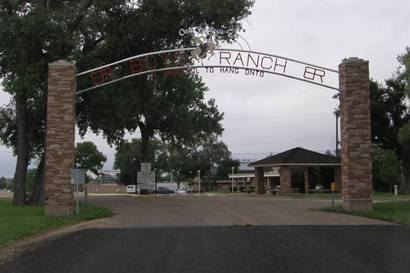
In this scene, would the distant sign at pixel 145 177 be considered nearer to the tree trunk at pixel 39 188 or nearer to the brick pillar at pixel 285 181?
the brick pillar at pixel 285 181

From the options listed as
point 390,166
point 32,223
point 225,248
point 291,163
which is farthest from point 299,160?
point 225,248

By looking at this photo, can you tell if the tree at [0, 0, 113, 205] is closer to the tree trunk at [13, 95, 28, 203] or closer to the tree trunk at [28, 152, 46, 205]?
the tree trunk at [13, 95, 28, 203]

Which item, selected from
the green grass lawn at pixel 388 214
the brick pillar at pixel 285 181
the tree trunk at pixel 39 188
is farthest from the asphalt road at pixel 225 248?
the brick pillar at pixel 285 181

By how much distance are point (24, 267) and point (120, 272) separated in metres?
2.04

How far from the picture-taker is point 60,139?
25375 millimetres

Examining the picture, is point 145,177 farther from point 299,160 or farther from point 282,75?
point 282,75

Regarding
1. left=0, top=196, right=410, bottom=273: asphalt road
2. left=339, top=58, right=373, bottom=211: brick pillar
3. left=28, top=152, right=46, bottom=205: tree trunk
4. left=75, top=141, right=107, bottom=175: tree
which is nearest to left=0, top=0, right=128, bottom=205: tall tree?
left=28, top=152, right=46, bottom=205: tree trunk

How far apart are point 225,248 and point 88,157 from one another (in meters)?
67.6

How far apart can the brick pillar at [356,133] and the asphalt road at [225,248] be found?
199 inches

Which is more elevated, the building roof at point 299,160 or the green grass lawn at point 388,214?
the building roof at point 299,160

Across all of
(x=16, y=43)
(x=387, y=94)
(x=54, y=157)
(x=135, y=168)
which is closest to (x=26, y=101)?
(x=16, y=43)

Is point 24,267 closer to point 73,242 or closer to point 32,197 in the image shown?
point 73,242

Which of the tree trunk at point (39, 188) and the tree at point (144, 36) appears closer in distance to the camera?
the tree at point (144, 36)

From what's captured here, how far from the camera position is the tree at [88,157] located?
7404cm
